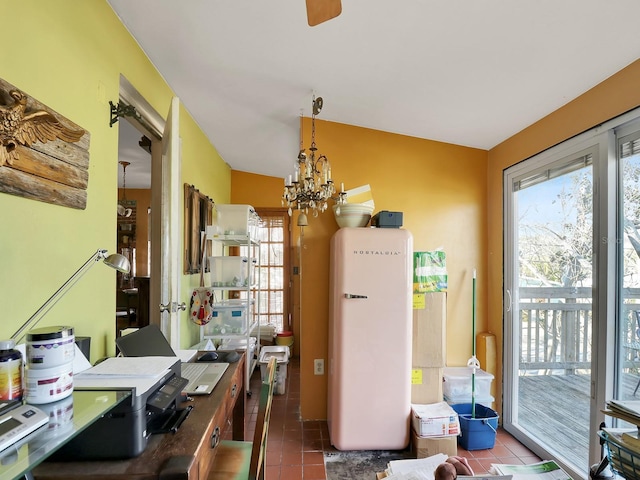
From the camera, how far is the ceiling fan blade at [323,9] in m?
0.88

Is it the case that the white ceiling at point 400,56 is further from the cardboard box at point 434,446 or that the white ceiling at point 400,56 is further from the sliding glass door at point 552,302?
the cardboard box at point 434,446

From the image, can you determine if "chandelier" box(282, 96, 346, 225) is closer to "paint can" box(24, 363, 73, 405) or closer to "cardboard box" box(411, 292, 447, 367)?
"cardboard box" box(411, 292, 447, 367)

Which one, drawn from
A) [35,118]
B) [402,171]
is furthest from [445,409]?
[35,118]

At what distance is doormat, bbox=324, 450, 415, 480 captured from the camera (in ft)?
7.32

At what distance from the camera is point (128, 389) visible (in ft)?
3.33

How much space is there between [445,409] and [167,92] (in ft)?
10.3

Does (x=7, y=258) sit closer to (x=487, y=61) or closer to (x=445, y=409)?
(x=487, y=61)

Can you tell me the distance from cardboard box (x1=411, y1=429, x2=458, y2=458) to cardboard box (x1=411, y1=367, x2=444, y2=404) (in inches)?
12.1

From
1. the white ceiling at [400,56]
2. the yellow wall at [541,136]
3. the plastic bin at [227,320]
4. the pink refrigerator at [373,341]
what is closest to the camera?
the white ceiling at [400,56]

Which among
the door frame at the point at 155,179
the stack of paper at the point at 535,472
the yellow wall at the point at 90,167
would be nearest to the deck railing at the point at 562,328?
the stack of paper at the point at 535,472

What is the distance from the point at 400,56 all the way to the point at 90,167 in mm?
1710

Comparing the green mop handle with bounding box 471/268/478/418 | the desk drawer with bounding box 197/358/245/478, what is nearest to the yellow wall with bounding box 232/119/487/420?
the green mop handle with bounding box 471/268/478/418

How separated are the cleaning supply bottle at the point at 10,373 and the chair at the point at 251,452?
74cm

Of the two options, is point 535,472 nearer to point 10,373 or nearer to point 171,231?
point 10,373
